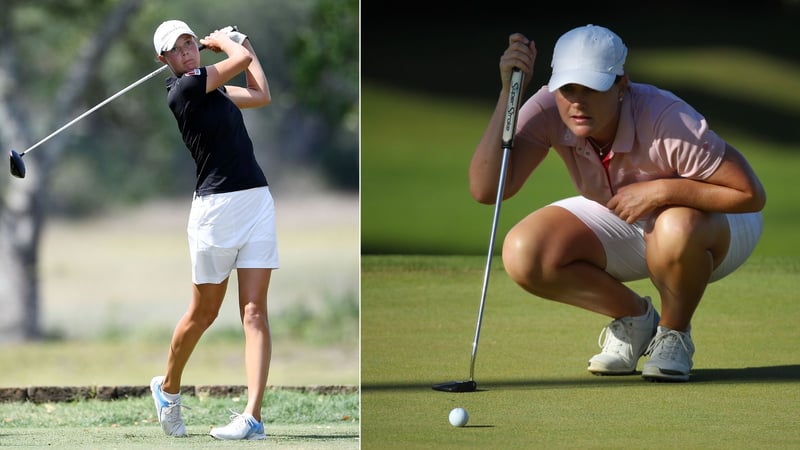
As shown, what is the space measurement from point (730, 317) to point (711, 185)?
1049 mm

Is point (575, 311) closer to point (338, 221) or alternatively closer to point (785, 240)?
point (785, 240)

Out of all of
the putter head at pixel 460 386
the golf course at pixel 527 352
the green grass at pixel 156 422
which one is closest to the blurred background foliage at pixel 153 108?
the golf course at pixel 527 352

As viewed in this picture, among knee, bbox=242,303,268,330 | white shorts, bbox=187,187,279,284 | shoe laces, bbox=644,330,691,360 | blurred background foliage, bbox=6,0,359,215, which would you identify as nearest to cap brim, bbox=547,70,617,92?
shoe laces, bbox=644,330,691,360

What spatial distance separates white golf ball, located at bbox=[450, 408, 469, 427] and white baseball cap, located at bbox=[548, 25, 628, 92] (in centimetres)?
78

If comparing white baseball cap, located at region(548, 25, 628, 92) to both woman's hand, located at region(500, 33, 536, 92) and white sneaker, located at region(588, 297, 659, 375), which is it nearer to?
woman's hand, located at region(500, 33, 536, 92)

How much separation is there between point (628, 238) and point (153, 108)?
7.65 meters

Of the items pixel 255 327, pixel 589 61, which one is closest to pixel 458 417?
pixel 255 327

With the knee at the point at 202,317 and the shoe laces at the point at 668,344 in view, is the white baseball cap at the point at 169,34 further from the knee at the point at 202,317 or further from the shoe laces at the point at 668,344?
the shoe laces at the point at 668,344

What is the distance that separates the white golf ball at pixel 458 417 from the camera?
2.53 metres

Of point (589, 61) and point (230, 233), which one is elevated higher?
point (589, 61)

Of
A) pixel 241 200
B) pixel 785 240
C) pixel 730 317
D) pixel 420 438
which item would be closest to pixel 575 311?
pixel 730 317

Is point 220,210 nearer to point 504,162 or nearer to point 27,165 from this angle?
point 504,162

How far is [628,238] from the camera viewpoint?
3.25 m

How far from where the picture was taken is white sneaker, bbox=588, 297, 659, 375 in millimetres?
3113
